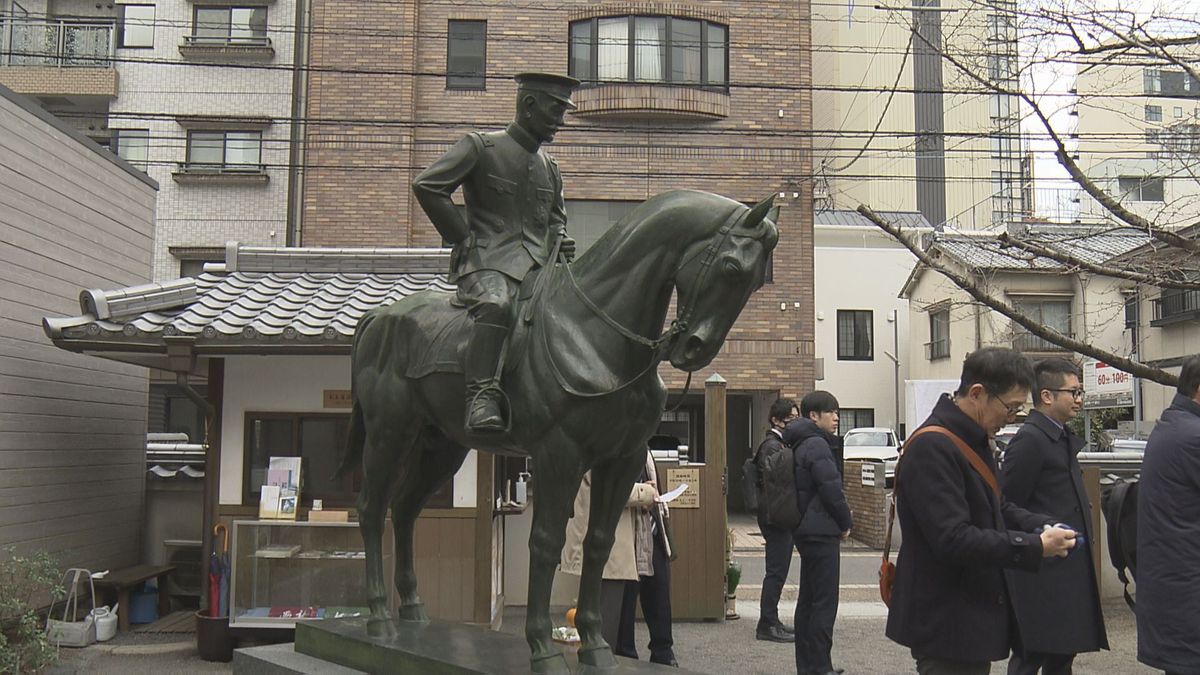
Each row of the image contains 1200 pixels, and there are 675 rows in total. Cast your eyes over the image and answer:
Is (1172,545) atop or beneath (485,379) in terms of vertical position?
beneath

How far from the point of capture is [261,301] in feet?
31.3

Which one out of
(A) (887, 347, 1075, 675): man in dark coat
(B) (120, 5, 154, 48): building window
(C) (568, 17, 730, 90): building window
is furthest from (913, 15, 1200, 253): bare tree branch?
(B) (120, 5, 154, 48): building window

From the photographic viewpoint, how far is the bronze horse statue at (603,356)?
367 centimetres

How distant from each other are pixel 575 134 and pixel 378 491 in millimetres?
15987

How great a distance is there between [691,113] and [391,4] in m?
6.26

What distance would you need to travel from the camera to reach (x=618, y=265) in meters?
3.99

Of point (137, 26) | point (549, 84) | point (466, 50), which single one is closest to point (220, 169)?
point (137, 26)

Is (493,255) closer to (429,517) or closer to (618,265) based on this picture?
(618,265)

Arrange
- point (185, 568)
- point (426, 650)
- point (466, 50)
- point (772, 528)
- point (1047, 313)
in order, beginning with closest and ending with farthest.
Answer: point (426, 650) < point (772, 528) < point (185, 568) < point (466, 50) < point (1047, 313)

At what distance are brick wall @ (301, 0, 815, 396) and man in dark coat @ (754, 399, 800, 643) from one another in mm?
10108

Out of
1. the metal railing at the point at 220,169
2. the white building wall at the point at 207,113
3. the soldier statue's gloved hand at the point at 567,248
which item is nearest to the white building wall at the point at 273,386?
the soldier statue's gloved hand at the point at 567,248

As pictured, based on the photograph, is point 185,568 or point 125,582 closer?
point 125,582

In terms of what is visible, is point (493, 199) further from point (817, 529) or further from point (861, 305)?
point (861, 305)

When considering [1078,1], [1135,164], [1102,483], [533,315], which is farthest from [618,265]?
[1135,164]
